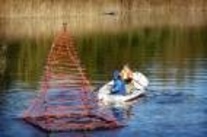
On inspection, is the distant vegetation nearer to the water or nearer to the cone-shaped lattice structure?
the water

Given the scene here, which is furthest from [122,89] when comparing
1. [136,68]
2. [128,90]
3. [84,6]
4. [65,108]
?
[84,6]

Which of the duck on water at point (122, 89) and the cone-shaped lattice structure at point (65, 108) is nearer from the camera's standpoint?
the cone-shaped lattice structure at point (65, 108)

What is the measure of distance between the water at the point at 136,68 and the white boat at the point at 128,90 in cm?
40

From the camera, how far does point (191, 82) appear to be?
130 ft

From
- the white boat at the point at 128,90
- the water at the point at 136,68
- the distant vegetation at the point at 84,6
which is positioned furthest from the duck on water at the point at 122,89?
the distant vegetation at the point at 84,6

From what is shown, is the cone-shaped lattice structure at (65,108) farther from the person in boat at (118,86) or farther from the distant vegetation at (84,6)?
the distant vegetation at (84,6)

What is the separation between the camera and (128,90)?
35.7 m

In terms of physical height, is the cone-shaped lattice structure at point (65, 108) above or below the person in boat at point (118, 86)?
below

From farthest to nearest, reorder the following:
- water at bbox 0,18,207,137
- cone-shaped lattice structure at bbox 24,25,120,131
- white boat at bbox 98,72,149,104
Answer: white boat at bbox 98,72,149,104 → cone-shaped lattice structure at bbox 24,25,120,131 → water at bbox 0,18,207,137

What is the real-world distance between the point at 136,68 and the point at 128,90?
10662 millimetres

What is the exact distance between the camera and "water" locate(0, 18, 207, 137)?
2895cm

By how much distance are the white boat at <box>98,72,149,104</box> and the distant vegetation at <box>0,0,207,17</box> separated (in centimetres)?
4512

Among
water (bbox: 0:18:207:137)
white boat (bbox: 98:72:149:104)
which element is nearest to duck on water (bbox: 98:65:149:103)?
white boat (bbox: 98:72:149:104)

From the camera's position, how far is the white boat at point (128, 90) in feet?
112
